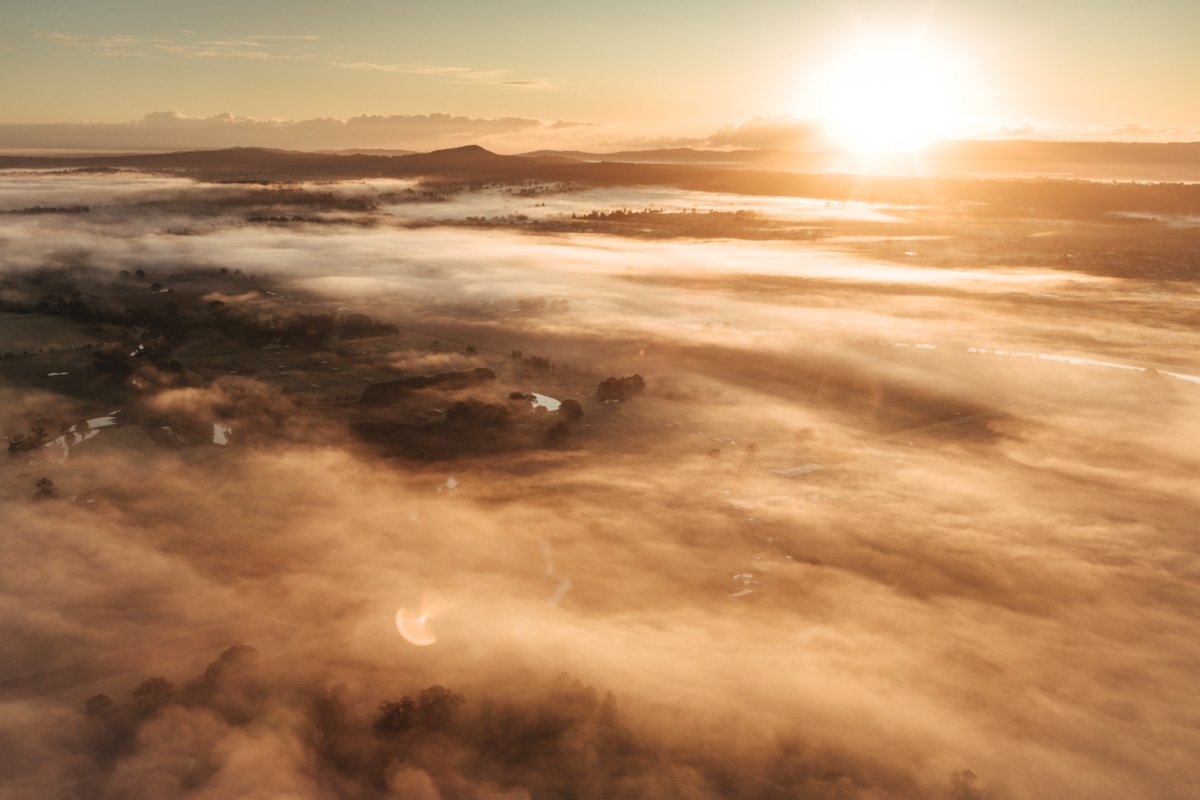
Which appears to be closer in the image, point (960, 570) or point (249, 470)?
point (960, 570)

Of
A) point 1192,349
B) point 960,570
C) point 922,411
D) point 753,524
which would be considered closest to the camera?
point 960,570

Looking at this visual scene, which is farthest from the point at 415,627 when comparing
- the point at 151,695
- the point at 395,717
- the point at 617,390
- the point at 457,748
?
the point at 617,390

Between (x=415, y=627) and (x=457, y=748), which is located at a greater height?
(x=415, y=627)

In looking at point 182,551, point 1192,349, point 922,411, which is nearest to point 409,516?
point 182,551

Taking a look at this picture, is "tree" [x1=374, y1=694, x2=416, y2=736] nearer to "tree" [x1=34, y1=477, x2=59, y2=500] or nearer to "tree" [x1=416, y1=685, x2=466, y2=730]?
"tree" [x1=416, y1=685, x2=466, y2=730]

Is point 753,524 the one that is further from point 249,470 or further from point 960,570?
point 249,470

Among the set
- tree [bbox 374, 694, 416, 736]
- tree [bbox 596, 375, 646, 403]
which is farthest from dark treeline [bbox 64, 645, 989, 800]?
tree [bbox 596, 375, 646, 403]

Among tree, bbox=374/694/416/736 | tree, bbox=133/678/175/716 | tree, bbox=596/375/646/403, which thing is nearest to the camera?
tree, bbox=374/694/416/736

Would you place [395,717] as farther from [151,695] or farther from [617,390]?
[617,390]

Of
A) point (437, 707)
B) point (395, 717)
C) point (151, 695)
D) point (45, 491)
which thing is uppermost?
point (45, 491)
